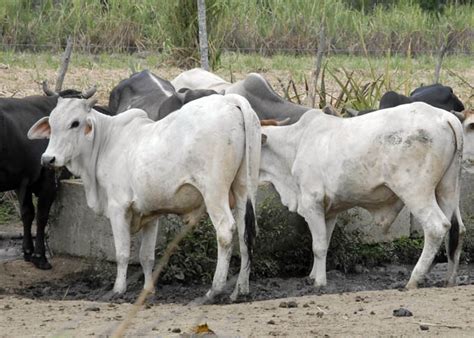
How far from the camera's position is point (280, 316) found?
6.77 m

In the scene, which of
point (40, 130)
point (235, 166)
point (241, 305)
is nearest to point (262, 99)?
point (40, 130)

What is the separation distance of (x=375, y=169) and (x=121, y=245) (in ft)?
5.37

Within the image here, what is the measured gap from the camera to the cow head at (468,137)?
349 inches

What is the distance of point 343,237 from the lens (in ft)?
30.2

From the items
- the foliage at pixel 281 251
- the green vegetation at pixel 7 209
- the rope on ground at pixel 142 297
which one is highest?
the rope on ground at pixel 142 297

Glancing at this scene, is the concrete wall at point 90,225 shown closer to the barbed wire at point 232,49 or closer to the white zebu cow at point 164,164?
the white zebu cow at point 164,164

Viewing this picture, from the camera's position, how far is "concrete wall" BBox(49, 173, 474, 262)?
28.3 feet

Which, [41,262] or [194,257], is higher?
[194,257]

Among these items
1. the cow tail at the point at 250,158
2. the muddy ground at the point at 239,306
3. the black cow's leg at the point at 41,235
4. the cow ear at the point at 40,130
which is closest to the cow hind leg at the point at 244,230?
the cow tail at the point at 250,158

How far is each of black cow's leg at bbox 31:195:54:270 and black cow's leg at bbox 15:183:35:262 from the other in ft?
0.39

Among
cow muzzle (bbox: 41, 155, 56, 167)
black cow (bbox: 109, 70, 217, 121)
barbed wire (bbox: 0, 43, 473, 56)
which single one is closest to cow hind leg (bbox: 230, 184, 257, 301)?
cow muzzle (bbox: 41, 155, 56, 167)

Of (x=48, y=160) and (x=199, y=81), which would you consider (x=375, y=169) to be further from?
(x=199, y=81)

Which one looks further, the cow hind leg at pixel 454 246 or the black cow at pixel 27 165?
the black cow at pixel 27 165

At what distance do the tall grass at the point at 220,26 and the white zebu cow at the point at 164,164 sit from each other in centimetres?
607
